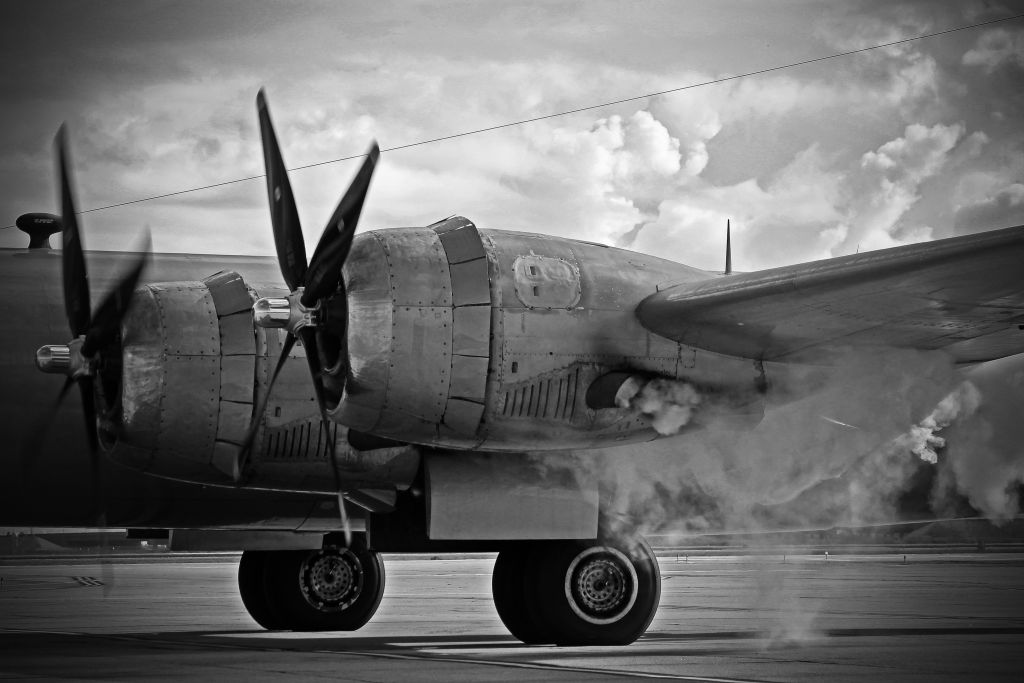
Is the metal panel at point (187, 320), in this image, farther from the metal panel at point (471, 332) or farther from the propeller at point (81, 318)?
the metal panel at point (471, 332)

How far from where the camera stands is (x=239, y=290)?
15320 mm

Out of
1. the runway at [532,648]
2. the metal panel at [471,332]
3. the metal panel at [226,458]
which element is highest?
the metal panel at [471,332]

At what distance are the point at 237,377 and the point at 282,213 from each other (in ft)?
6.65

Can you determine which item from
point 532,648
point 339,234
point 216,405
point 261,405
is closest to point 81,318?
point 216,405

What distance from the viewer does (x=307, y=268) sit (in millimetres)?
13914

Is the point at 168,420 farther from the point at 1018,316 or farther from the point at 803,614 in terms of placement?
the point at 803,614

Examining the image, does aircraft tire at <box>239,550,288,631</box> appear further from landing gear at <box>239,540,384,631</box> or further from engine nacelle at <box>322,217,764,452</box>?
engine nacelle at <box>322,217,764,452</box>

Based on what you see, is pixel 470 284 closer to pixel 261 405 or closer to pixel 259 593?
pixel 261 405

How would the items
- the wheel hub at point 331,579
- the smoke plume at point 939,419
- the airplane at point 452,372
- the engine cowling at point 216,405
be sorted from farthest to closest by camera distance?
the wheel hub at point 331,579
the smoke plume at point 939,419
the engine cowling at point 216,405
the airplane at point 452,372

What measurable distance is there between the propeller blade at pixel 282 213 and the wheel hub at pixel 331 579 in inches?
239

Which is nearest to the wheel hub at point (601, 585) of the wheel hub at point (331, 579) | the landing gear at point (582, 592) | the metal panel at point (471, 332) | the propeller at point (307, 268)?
the landing gear at point (582, 592)

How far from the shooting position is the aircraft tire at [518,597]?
1498cm

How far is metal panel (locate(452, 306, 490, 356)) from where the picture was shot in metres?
13.6

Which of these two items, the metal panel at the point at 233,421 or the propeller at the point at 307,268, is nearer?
the propeller at the point at 307,268
